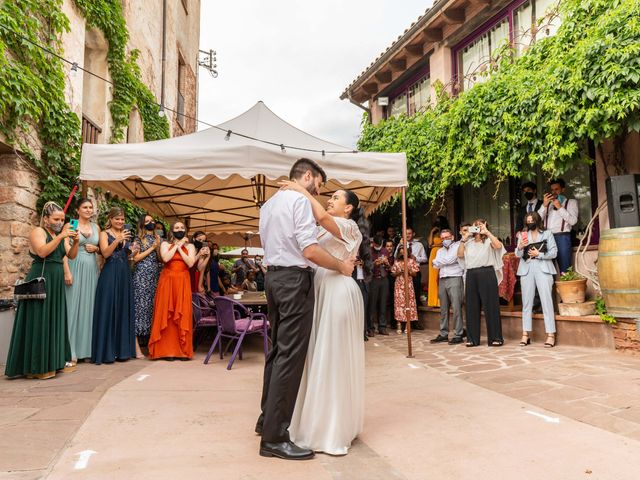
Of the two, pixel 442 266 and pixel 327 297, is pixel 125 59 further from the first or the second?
pixel 327 297

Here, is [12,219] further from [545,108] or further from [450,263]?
[545,108]

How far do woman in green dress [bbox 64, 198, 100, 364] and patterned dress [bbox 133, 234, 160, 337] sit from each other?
25.9 inches

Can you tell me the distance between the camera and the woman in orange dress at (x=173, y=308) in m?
5.81

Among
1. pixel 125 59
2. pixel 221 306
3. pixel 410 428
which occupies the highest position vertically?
pixel 125 59

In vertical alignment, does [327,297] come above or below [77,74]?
below

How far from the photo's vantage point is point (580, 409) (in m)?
3.62

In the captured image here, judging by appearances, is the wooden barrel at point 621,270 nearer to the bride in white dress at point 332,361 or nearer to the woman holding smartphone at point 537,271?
the woman holding smartphone at point 537,271

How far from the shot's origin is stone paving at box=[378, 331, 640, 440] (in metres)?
3.55

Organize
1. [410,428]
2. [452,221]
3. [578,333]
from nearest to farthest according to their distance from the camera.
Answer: [410,428] → [578,333] → [452,221]

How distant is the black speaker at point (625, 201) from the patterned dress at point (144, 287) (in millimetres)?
5746

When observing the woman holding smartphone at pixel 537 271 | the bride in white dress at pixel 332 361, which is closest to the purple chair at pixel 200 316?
the bride in white dress at pixel 332 361

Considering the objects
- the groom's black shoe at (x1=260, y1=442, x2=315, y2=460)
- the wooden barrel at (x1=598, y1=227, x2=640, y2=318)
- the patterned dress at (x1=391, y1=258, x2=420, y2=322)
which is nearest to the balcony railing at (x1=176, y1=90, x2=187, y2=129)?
the patterned dress at (x1=391, y1=258, x2=420, y2=322)

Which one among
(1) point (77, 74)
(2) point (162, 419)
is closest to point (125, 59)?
(1) point (77, 74)

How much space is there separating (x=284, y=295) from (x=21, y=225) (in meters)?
4.31
